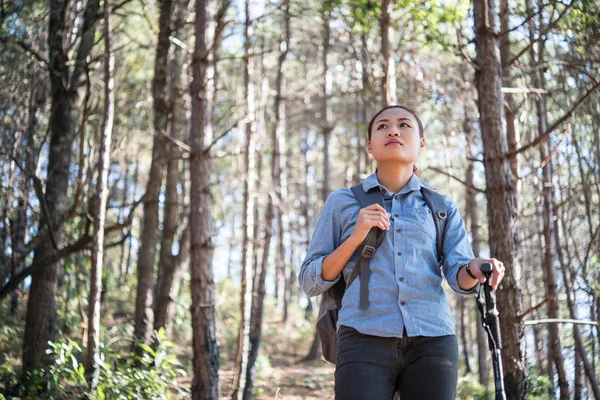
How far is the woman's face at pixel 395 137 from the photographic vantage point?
2.85 meters

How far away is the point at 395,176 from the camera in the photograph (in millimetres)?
2916

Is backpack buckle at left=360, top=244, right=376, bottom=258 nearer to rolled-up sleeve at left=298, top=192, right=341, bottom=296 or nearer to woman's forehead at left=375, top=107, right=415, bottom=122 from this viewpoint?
rolled-up sleeve at left=298, top=192, right=341, bottom=296

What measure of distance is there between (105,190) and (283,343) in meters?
13.7

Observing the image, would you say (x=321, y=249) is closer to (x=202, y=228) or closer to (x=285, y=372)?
(x=202, y=228)

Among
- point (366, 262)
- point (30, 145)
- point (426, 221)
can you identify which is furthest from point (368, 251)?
point (30, 145)

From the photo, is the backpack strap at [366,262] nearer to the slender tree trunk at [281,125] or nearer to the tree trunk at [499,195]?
the tree trunk at [499,195]

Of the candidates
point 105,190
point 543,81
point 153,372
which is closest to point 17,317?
point 105,190

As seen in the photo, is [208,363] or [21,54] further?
[21,54]

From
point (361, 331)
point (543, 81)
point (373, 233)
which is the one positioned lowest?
point (361, 331)

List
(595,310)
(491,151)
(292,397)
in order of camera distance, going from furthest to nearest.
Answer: (292,397) < (595,310) < (491,151)

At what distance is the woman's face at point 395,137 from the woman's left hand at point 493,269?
0.61 metres

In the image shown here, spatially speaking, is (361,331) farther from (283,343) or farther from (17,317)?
(283,343)

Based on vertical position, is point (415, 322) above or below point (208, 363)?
above

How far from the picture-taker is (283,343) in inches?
783
